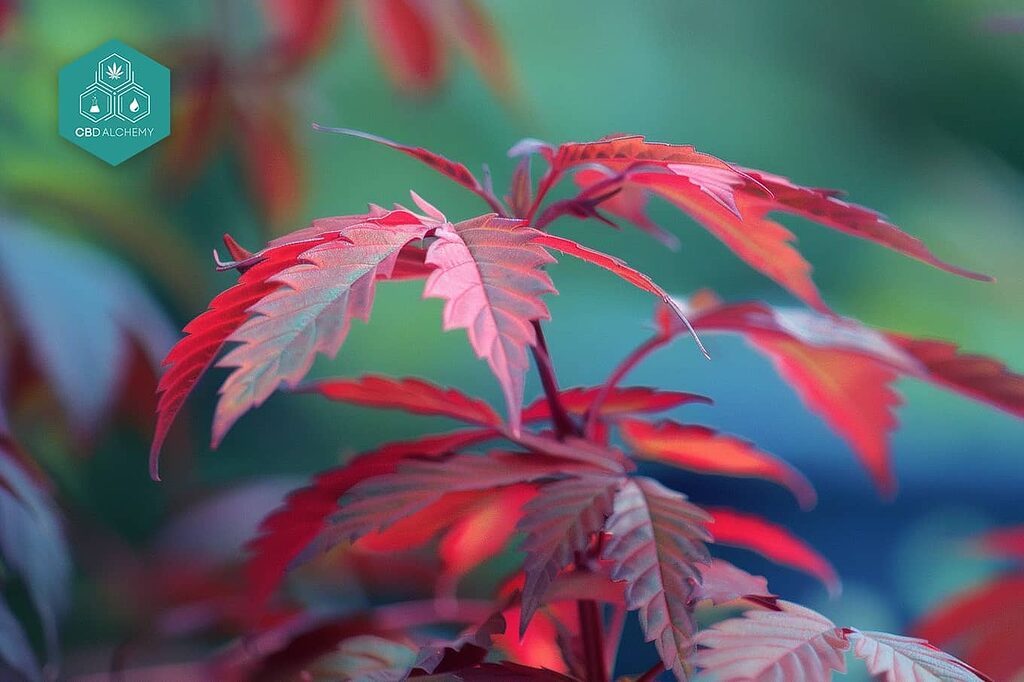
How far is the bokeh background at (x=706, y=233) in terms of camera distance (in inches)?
31.5

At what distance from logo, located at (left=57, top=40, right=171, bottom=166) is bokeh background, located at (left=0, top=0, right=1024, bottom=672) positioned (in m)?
0.04

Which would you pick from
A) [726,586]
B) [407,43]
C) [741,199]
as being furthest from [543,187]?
[407,43]

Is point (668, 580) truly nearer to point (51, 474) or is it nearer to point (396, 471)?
point (396, 471)

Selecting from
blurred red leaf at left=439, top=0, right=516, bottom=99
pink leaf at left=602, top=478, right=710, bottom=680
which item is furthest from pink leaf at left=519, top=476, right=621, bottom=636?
blurred red leaf at left=439, top=0, right=516, bottom=99

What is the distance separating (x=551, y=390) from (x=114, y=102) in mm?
556

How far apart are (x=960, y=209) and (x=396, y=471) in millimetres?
686

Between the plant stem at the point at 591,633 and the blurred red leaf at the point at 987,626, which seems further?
the blurred red leaf at the point at 987,626

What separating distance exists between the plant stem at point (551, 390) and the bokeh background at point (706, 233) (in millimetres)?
354

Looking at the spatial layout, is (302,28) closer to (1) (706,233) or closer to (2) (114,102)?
(2) (114,102)

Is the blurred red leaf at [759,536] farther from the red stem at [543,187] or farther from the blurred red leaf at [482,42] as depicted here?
the blurred red leaf at [482,42]

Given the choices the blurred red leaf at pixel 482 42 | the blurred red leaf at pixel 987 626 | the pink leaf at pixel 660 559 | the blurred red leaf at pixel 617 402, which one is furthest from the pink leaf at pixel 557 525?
the blurred red leaf at pixel 482 42

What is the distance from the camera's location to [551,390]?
0.45 meters

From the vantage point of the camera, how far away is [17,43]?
0.76 meters

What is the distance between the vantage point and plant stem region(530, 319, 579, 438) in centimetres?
44
